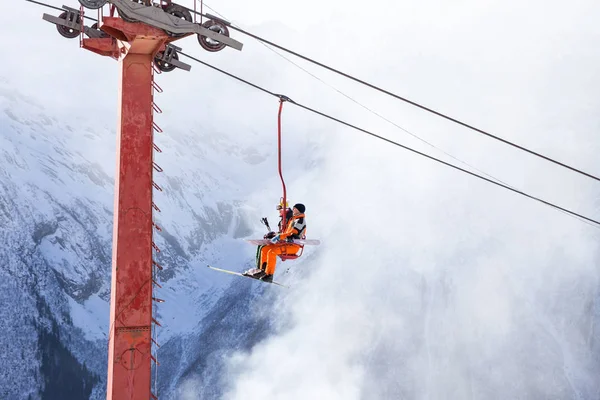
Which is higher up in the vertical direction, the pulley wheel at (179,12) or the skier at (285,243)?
the pulley wheel at (179,12)

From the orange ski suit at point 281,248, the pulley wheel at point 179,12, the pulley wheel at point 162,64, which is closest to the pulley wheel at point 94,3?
the pulley wheel at point 179,12

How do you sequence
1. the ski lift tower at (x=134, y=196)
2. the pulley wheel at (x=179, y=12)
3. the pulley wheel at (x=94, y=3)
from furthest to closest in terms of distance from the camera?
the pulley wheel at (x=179, y=12) < the ski lift tower at (x=134, y=196) < the pulley wheel at (x=94, y=3)

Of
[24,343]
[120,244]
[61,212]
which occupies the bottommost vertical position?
[120,244]

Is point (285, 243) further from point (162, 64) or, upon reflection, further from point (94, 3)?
point (94, 3)

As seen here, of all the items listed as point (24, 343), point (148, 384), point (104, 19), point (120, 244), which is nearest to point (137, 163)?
point (120, 244)

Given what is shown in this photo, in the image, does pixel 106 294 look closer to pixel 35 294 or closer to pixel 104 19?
pixel 35 294

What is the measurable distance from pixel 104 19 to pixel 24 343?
4384cm

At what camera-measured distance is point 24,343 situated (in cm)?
4656

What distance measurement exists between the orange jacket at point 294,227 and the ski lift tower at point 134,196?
149 inches

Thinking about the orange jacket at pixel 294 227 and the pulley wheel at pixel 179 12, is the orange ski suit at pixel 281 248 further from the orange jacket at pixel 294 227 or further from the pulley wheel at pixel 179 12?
the pulley wheel at pixel 179 12

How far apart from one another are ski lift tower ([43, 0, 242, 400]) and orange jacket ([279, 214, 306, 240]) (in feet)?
12.4

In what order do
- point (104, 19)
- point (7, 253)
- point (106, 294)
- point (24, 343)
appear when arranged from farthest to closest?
1. point (106, 294)
2. point (7, 253)
3. point (24, 343)
4. point (104, 19)

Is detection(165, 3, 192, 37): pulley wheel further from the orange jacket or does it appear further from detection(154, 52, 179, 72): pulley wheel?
the orange jacket

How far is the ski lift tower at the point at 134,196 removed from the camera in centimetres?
834
